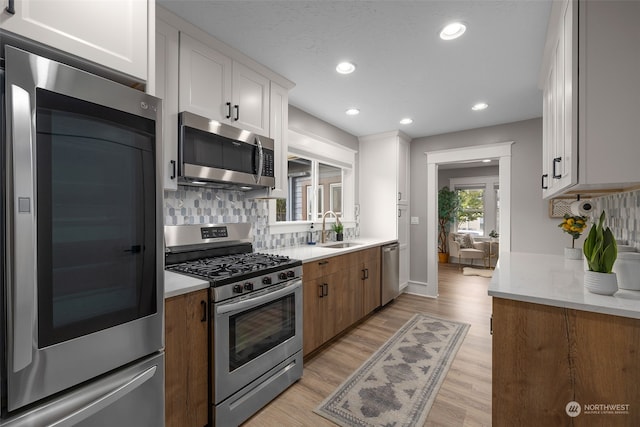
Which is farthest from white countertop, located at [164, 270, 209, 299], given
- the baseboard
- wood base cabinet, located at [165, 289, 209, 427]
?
the baseboard

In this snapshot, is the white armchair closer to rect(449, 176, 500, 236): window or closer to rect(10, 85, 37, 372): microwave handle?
rect(449, 176, 500, 236): window

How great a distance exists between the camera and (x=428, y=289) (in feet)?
14.5

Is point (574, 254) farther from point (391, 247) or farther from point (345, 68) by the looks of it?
point (345, 68)

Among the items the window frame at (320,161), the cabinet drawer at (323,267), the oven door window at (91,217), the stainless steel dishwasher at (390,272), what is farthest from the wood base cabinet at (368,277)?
the oven door window at (91,217)

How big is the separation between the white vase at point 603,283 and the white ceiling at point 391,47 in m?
1.48

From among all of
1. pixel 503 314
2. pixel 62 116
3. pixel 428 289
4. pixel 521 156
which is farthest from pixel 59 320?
pixel 521 156

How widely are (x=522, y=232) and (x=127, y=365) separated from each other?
4.33m

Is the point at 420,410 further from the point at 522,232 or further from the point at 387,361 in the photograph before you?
the point at 522,232

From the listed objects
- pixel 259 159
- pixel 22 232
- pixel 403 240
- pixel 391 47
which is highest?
pixel 391 47

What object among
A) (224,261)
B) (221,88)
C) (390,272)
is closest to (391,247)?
(390,272)

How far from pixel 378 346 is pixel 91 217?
257 cm

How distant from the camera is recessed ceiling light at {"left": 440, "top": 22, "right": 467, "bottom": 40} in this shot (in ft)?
6.07

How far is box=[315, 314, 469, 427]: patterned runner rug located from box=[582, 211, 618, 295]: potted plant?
124cm

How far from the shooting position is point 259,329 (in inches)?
74.3
